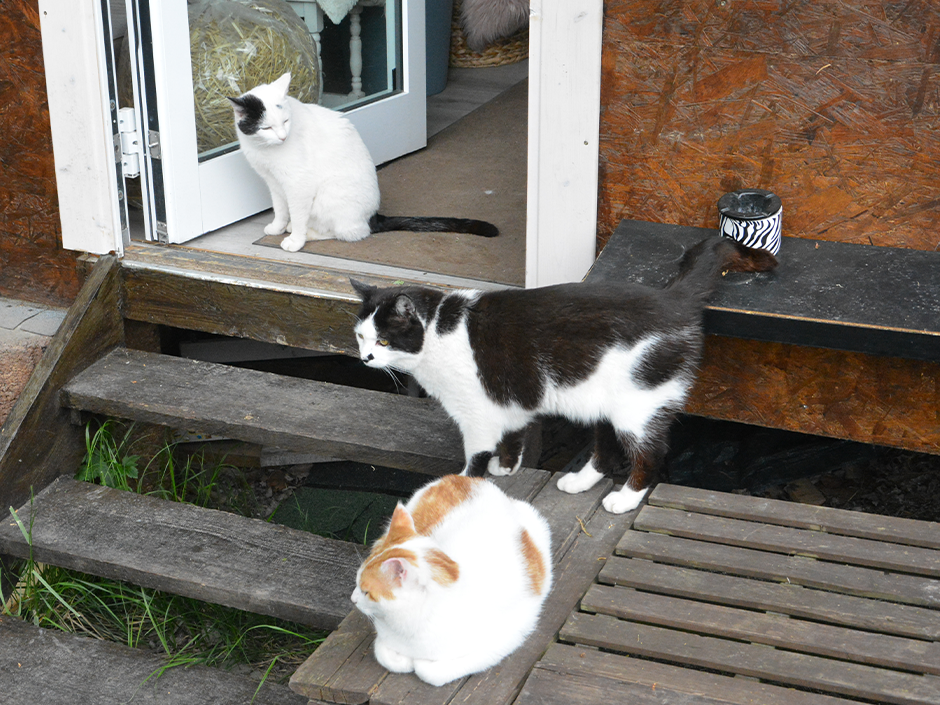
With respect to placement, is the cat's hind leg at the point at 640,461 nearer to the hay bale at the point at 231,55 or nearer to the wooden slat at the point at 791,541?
the wooden slat at the point at 791,541

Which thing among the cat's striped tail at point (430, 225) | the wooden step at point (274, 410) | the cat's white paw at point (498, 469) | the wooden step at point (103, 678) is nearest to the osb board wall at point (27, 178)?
the wooden step at point (274, 410)

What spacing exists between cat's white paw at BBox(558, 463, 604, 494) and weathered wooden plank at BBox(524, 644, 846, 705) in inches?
20.8

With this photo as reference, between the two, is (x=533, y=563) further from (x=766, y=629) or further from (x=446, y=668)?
(x=766, y=629)

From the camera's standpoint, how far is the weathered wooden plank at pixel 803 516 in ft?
6.39

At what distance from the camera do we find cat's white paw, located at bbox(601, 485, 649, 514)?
2.08 metres

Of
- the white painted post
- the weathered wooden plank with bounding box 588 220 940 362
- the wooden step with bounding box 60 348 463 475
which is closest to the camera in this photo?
the weathered wooden plank with bounding box 588 220 940 362

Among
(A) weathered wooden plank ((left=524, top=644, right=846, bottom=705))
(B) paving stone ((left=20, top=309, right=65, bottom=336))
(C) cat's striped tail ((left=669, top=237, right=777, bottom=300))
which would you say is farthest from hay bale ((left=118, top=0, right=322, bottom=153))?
(A) weathered wooden plank ((left=524, top=644, right=846, bottom=705))

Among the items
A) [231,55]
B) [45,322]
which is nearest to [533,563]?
[45,322]

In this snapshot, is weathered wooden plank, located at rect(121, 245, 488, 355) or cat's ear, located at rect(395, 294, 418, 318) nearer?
cat's ear, located at rect(395, 294, 418, 318)

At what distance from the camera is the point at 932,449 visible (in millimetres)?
2410

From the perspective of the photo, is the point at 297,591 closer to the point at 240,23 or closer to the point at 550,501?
the point at 550,501

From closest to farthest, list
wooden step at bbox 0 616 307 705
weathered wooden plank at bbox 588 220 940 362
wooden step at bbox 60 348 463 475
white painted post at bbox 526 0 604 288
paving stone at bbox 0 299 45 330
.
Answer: weathered wooden plank at bbox 588 220 940 362 → wooden step at bbox 0 616 307 705 → white painted post at bbox 526 0 604 288 → wooden step at bbox 60 348 463 475 → paving stone at bbox 0 299 45 330

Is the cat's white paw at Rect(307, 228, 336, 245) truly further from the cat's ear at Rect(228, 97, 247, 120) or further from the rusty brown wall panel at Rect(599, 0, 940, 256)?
the rusty brown wall panel at Rect(599, 0, 940, 256)

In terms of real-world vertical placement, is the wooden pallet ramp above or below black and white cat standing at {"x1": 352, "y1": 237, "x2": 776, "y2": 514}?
below
